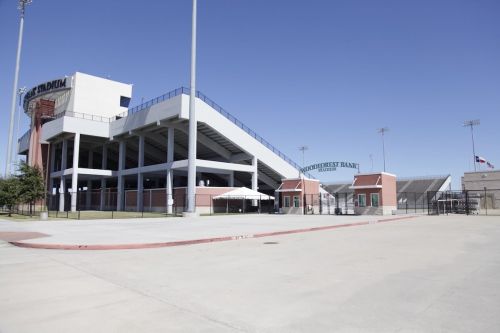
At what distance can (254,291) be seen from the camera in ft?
23.5

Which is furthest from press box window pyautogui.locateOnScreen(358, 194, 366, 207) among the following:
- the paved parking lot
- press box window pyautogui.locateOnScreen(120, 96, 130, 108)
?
press box window pyautogui.locateOnScreen(120, 96, 130, 108)

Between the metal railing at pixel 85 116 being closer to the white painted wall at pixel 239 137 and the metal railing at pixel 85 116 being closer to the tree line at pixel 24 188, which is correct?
the tree line at pixel 24 188

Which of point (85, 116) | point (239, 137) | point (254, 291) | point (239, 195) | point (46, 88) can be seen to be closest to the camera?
point (254, 291)

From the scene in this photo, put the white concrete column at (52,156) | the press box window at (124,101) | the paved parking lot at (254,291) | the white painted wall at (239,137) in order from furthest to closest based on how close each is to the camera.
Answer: the press box window at (124,101), the white concrete column at (52,156), the white painted wall at (239,137), the paved parking lot at (254,291)

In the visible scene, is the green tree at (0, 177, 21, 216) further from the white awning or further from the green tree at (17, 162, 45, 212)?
the white awning

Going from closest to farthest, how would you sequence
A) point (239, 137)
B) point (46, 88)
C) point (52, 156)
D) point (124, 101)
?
1. point (239, 137)
2. point (46, 88)
3. point (124, 101)
4. point (52, 156)

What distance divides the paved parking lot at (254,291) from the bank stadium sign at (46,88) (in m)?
58.9

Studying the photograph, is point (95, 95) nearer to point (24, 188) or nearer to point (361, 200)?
point (24, 188)

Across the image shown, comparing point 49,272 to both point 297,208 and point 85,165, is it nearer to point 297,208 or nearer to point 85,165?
point 297,208

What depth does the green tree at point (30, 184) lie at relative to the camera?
3888 centimetres

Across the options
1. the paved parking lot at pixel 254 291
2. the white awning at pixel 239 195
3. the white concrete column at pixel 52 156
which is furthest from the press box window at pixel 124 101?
the paved parking lot at pixel 254 291

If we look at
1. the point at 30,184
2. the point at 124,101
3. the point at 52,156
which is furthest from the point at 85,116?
the point at 30,184

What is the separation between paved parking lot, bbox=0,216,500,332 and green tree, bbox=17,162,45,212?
1189 inches

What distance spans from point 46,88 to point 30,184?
116 feet
